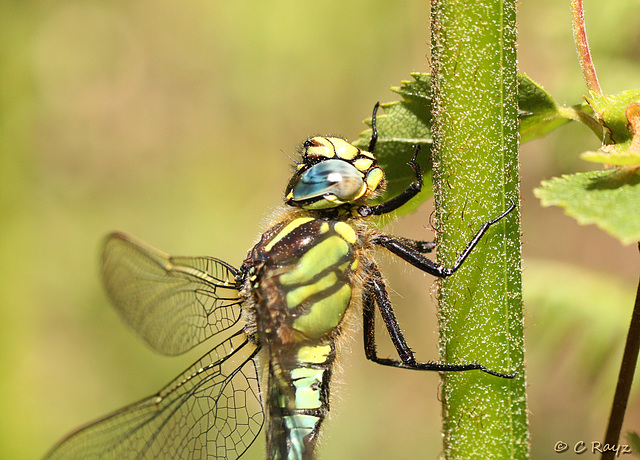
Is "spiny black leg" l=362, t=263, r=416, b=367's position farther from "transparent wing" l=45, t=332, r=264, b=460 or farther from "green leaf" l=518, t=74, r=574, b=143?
"green leaf" l=518, t=74, r=574, b=143

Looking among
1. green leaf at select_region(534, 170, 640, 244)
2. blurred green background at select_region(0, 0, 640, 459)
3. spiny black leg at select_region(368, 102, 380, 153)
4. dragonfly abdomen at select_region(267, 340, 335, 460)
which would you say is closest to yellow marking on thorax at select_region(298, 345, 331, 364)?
dragonfly abdomen at select_region(267, 340, 335, 460)

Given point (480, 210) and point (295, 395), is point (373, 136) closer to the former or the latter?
point (480, 210)

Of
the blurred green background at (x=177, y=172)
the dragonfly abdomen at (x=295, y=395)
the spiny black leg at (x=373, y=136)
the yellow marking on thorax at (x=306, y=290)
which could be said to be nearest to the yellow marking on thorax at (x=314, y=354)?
the dragonfly abdomen at (x=295, y=395)

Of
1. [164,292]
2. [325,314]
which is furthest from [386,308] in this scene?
[164,292]

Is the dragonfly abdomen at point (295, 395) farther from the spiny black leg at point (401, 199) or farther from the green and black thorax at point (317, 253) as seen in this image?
A: the spiny black leg at point (401, 199)

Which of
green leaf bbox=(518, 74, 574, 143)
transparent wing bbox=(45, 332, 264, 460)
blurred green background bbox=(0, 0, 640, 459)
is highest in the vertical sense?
blurred green background bbox=(0, 0, 640, 459)

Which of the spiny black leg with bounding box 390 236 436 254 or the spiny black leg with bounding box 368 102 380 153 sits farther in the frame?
the spiny black leg with bounding box 390 236 436 254
